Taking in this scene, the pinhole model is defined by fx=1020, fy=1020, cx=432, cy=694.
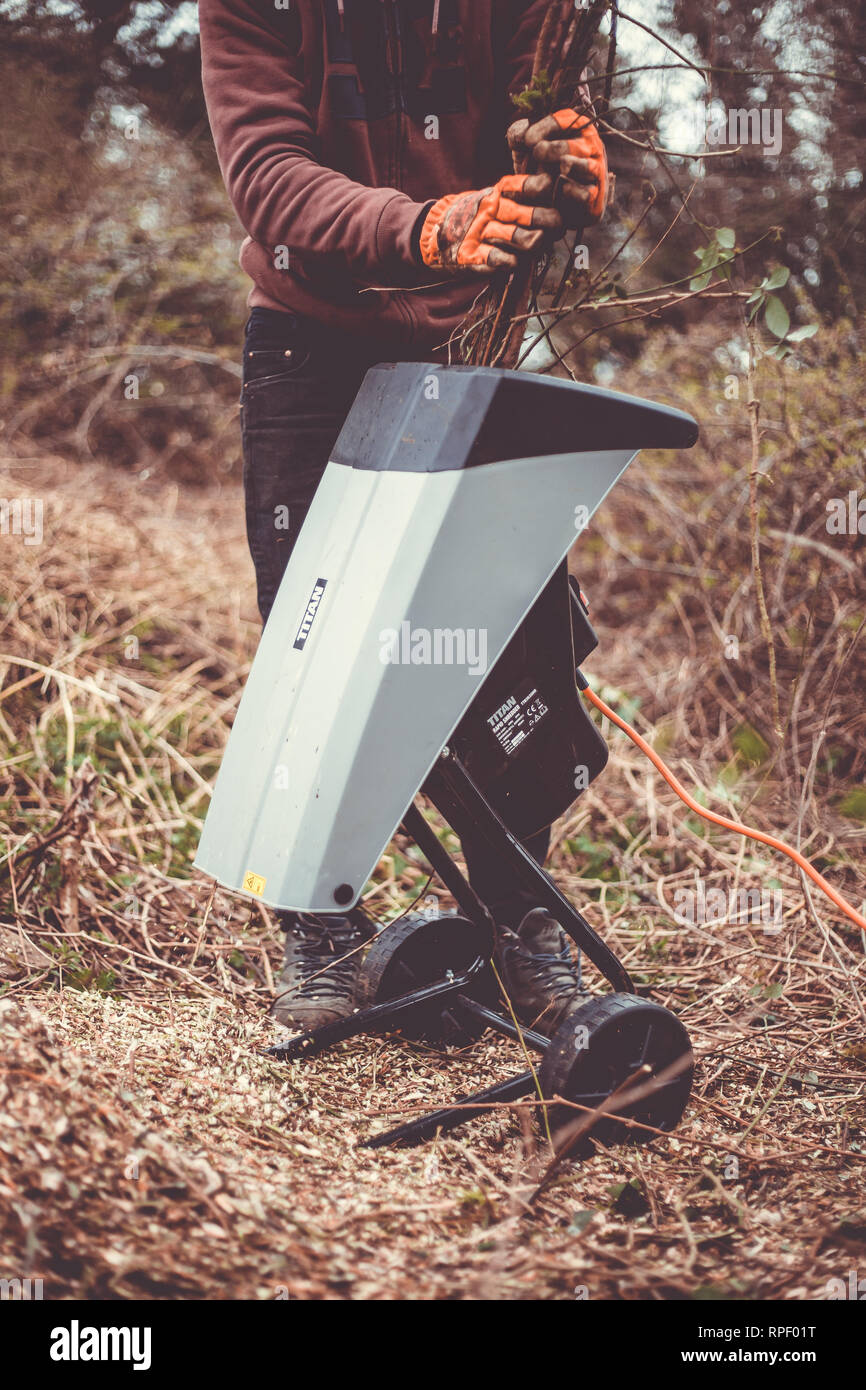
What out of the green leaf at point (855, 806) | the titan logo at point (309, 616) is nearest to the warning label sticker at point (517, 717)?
the titan logo at point (309, 616)

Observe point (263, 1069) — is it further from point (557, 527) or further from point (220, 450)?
point (220, 450)

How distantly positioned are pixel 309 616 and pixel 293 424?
493mm

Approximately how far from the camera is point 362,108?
1.65 meters

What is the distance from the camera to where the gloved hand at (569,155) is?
1322 millimetres

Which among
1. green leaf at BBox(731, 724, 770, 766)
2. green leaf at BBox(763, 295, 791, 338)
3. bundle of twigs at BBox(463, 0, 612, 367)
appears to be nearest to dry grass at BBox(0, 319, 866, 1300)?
green leaf at BBox(731, 724, 770, 766)

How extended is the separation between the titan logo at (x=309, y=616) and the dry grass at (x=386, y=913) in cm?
66

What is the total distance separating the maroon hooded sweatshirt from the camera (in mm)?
1609

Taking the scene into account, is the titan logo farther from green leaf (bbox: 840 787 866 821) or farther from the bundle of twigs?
green leaf (bbox: 840 787 866 821)

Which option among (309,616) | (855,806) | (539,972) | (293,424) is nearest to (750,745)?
(855,806)

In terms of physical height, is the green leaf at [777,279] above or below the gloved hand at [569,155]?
above

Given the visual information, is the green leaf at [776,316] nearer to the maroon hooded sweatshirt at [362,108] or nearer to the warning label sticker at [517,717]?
the maroon hooded sweatshirt at [362,108]

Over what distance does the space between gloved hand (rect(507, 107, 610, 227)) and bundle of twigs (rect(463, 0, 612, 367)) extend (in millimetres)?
33

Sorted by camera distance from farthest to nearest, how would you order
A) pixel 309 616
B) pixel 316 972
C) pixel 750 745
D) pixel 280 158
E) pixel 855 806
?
pixel 750 745
pixel 855 806
pixel 316 972
pixel 280 158
pixel 309 616

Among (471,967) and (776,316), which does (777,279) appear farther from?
(471,967)
